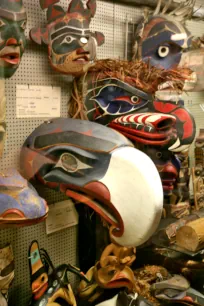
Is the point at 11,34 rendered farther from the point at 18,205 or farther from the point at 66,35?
the point at 18,205

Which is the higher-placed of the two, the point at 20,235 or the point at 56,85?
the point at 56,85

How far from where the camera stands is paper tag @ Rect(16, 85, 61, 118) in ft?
4.71

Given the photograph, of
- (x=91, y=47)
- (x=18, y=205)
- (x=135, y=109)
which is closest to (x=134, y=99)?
(x=135, y=109)

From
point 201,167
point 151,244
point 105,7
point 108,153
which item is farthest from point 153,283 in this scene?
point 105,7

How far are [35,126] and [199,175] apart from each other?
2.71ft

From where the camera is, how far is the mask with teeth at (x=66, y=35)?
138cm

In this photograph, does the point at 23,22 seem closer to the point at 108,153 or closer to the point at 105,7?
the point at 108,153

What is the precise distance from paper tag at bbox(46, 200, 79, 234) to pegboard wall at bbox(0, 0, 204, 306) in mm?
27

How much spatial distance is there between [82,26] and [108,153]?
489 mm

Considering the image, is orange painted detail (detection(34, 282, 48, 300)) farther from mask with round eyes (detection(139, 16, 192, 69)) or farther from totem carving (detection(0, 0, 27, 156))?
mask with round eyes (detection(139, 16, 192, 69))

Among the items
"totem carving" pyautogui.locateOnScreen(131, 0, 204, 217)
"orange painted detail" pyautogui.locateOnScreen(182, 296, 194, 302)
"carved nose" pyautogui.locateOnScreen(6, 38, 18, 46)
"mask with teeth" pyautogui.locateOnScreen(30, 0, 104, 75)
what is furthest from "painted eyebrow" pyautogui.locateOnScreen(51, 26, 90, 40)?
"orange painted detail" pyautogui.locateOnScreen(182, 296, 194, 302)

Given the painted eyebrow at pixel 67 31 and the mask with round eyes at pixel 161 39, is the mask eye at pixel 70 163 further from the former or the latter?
the mask with round eyes at pixel 161 39

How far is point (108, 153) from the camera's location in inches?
47.1

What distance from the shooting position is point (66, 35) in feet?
4.50
